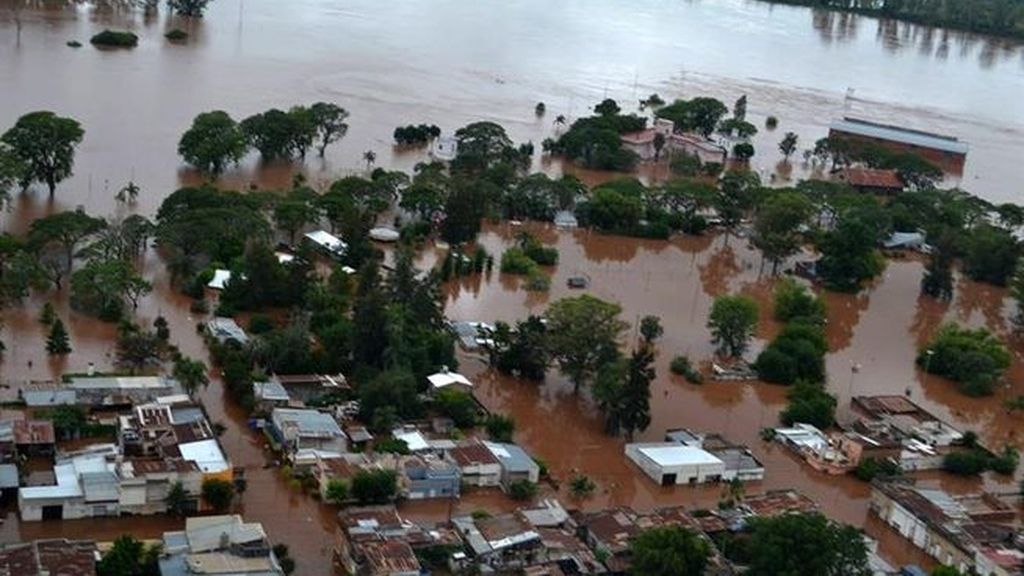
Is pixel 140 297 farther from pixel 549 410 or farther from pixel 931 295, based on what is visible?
pixel 931 295

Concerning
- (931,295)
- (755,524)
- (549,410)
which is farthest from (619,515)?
(931,295)

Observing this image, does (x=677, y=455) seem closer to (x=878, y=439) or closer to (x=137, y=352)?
(x=878, y=439)

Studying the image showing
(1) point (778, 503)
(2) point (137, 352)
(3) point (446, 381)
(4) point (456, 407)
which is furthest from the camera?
(3) point (446, 381)

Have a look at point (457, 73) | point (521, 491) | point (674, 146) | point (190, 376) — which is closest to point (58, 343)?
point (190, 376)

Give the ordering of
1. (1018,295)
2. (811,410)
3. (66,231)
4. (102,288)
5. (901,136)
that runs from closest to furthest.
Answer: (811,410) → (102,288) → (66,231) → (1018,295) → (901,136)

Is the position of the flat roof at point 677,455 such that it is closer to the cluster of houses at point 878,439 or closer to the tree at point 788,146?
the cluster of houses at point 878,439
